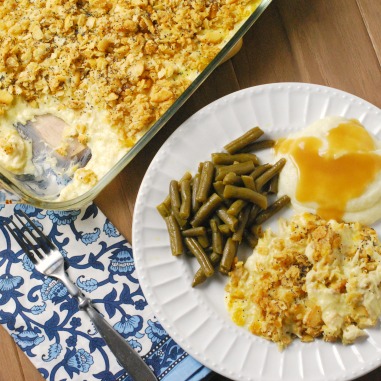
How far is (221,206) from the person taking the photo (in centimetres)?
329

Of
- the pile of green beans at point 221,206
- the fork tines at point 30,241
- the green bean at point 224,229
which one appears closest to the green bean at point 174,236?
the pile of green beans at point 221,206

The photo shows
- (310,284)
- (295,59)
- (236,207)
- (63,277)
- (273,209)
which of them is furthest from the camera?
(295,59)

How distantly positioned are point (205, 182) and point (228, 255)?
40cm

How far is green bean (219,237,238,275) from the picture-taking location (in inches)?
126

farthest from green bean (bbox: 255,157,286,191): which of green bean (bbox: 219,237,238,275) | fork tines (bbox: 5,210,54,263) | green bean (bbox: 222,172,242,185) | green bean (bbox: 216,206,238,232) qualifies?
fork tines (bbox: 5,210,54,263)

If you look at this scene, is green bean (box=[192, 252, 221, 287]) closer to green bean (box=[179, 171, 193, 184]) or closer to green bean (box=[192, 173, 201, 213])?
green bean (box=[192, 173, 201, 213])

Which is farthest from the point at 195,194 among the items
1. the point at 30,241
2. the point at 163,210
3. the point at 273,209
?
the point at 30,241

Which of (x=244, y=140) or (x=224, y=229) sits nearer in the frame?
(x=224, y=229)

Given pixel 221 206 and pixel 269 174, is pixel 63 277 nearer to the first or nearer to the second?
pixel 221 206

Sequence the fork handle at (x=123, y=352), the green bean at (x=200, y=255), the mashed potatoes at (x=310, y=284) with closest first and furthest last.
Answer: the mashed potatoes at (x=310, y=284) < the green bean at (x=200, y=255) < the fork handle at (x=123, y=352)

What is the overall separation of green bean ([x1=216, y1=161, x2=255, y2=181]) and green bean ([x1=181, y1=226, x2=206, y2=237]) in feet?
0.92

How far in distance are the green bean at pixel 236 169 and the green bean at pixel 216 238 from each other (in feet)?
0.79

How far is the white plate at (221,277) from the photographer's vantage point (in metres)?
3.16

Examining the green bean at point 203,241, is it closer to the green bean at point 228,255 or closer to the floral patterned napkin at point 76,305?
the green bean at point 228,255
